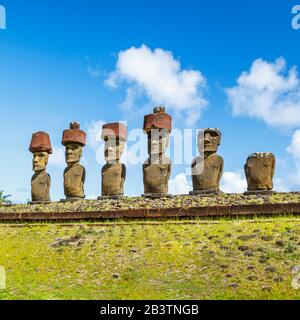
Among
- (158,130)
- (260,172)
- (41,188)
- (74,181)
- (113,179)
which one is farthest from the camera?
(41,188)

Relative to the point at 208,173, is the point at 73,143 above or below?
above

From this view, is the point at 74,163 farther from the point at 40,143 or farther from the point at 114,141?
the point at 114,141

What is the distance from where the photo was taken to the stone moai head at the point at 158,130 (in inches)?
562

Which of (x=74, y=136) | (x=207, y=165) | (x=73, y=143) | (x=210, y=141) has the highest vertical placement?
(x=74, y=136)

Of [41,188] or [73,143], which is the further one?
[41,188]

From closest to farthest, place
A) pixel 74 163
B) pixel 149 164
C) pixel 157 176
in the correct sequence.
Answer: pixel 157 176
pixel 149 164
pixel 74 163

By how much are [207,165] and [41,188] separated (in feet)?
20.9

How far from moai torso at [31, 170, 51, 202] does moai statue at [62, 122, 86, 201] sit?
2.90 ft

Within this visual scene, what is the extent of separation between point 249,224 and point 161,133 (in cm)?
581

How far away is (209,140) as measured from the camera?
13.4m

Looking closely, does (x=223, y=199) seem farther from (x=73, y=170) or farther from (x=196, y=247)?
(x=73, y=170)

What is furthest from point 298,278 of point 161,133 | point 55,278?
point 161,133

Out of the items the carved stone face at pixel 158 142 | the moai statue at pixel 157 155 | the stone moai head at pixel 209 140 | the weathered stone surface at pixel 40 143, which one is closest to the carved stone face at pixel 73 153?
the weathered stone surface at pixel 40 143

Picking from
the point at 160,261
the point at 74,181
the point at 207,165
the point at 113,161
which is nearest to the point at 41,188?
the point at 74,181
